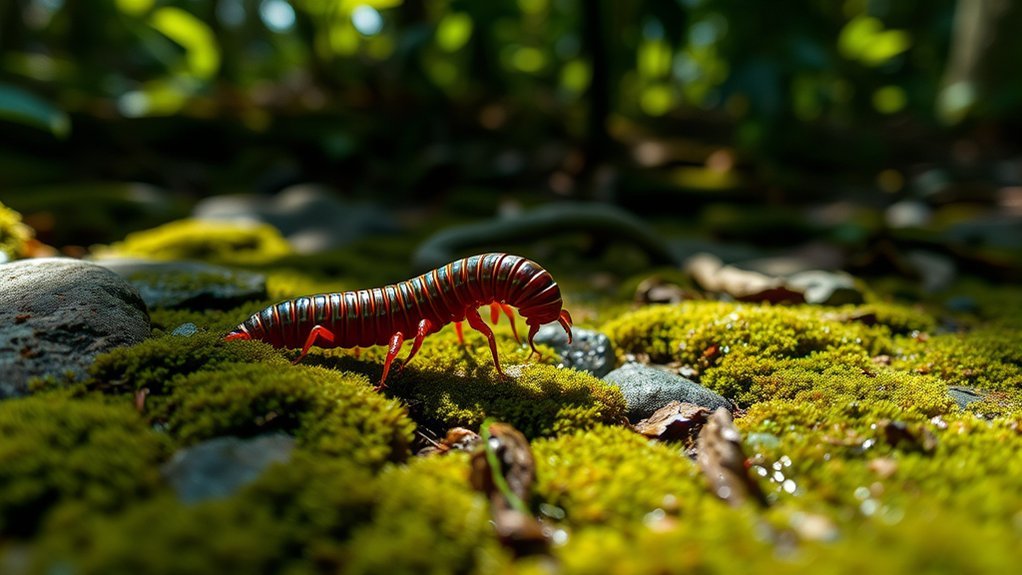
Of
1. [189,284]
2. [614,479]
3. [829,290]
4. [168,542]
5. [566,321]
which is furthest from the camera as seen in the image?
[829,290]

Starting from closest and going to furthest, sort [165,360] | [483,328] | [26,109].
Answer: [165,360] → [483,328] → [26,109]

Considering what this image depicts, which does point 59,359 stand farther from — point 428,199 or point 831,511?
point 428,199

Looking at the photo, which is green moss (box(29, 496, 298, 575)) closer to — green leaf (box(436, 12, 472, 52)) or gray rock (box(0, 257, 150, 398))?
gray rock (box(0, 257, 150, 398))

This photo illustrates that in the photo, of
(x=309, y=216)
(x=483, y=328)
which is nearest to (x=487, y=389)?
(x=483, y=328)

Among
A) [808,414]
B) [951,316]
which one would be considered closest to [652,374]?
[808,414]

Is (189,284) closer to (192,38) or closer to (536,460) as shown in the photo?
(536,460)

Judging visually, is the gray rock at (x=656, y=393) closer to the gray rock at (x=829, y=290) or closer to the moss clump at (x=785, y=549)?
the moss clump at (x=785, y=549)
